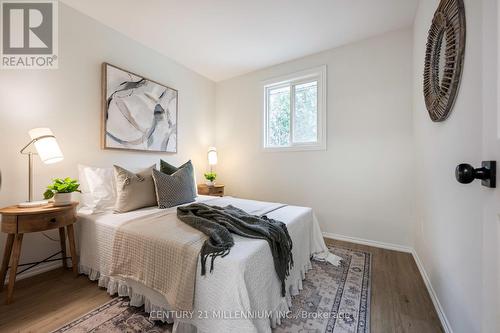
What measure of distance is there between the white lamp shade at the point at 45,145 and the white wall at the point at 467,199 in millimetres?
2725

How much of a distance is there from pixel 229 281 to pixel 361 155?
7.88 ft

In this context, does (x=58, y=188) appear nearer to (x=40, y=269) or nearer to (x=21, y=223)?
(x=21, y=223)

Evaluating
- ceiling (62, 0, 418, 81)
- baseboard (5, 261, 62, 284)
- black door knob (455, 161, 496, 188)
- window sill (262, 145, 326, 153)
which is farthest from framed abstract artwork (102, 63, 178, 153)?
black door knob (455, 161, 496, 188)

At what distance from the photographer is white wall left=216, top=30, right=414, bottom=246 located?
2.51 metres

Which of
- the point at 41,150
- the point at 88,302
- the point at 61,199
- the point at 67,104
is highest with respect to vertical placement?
the point at 67,104

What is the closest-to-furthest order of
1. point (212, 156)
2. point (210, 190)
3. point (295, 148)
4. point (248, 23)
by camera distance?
point (248, 23) → point (295, 148) → point (210, 190) → point (212, 156)

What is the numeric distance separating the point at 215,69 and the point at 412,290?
384cm


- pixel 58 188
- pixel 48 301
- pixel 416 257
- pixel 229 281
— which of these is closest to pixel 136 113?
pixel 58 188

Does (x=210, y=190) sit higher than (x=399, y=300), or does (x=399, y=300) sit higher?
(x=210, y=190)

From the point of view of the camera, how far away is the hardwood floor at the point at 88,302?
4.45ft

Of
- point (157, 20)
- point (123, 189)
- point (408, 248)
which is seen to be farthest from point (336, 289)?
point (157, 20)

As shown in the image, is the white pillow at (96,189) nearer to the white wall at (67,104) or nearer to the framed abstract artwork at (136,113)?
the white wall at (67,104)

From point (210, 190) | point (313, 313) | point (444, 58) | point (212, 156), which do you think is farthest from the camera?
point (212, 156)

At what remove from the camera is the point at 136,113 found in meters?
2.70
